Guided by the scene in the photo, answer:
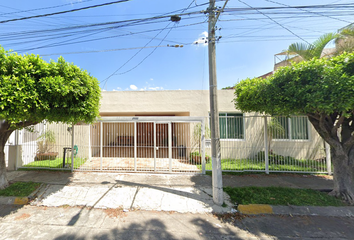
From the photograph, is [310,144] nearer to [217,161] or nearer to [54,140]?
[217,161]

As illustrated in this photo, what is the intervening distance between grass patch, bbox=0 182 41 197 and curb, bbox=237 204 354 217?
19.4ft

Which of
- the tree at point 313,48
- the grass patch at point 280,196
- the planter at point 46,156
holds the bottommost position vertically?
the grass patch at point 280,196

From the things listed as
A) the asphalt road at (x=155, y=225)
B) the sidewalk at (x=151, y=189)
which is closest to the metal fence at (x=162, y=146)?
the sidewalk at (x=151, y=189)

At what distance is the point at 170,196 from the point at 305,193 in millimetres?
3824

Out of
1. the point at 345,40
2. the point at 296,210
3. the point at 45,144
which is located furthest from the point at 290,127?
the point at 45,144

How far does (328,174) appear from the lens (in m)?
5.71

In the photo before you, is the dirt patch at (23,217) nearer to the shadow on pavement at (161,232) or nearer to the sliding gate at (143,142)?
the shadow on pavement at (161,232)

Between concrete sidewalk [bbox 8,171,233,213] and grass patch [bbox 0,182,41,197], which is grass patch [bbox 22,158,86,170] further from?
grass patch [bbox 0,182,41,197]

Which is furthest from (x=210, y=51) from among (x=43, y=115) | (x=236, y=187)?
(x=43, y=115)

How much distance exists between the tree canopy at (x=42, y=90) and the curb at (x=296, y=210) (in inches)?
193

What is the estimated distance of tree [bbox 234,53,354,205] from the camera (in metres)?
3.25

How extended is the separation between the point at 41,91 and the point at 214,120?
172 inches

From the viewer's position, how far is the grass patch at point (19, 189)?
163 inches

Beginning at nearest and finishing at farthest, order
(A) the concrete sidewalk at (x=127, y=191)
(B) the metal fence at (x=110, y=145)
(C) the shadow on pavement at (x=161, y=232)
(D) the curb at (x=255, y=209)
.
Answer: (C) the shadow on pavement at (x=161, y=232), (D) the curb at (x=255, y=209), (A) the concrete sidewalk at (x=127, y=191), (B) the metal fence at (x=110, y=145)
